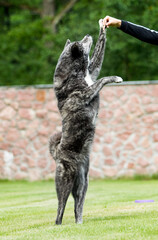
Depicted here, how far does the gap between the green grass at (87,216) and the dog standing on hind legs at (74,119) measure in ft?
1.26

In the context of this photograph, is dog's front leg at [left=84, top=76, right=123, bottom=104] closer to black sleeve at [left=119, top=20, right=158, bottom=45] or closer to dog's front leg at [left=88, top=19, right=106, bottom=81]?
dog's front leg at [left=88, top=19, right=106, bottom=81]

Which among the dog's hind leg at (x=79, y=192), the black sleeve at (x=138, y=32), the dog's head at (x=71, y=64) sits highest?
the black sleeve at (x=138, y=32)

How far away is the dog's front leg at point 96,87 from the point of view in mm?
5246

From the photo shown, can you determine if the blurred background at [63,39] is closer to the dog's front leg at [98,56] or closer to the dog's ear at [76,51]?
the dog's front leg at [98,56]

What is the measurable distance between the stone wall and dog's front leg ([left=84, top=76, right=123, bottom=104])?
6.84 m

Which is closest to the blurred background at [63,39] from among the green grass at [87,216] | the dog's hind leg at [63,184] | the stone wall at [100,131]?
the stone wall at [100,131]

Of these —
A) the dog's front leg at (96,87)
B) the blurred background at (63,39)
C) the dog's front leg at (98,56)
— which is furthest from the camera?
the blurred background at (63,39)

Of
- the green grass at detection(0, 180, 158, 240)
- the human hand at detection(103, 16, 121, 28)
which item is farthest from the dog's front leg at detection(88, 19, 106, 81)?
the green grass at detection(0, 180, 158, 240)

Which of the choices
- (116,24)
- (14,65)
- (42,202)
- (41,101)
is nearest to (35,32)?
(14,65)

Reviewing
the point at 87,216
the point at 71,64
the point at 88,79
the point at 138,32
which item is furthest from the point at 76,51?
the point at 87,216

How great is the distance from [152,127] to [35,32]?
28.1ft

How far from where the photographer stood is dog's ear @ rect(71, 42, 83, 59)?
5398mm

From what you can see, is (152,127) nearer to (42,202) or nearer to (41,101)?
(41,101)

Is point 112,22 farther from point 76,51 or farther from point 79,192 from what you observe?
point 79,192
